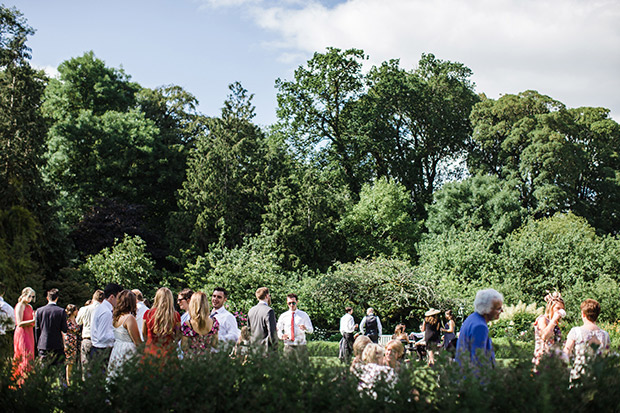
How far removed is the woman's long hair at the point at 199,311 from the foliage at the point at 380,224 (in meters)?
26.8

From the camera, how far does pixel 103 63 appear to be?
115 ft

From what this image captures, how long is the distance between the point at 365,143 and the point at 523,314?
17.9m

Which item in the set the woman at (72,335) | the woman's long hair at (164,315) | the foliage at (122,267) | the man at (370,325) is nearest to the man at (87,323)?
the woman at (72,335)

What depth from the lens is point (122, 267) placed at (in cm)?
2433

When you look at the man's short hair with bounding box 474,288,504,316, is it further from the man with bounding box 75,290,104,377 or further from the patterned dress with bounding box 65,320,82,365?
the patterned dress with bounding box 65,320,82,365

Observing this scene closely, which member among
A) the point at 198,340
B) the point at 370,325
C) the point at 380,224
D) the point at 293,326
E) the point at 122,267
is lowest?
the point at 370,325

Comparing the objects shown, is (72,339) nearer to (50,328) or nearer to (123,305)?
(50,328)

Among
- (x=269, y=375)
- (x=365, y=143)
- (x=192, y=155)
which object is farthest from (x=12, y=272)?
(x=365, y=143)

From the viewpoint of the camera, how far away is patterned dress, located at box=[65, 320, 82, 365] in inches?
452

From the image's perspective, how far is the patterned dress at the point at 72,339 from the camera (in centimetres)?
1148

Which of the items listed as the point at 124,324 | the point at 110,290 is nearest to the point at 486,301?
the point at 124,324

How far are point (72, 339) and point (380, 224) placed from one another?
25.0 metres

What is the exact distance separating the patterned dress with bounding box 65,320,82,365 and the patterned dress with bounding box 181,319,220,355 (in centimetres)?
505

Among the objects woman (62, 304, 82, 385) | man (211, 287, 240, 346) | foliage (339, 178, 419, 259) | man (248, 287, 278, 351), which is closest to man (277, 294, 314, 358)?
man (248, 287, 278, 351)
